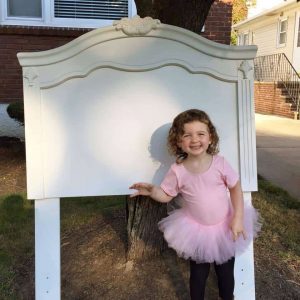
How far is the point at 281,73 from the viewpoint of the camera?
17.0 m

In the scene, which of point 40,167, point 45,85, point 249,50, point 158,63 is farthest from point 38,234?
point 249,50

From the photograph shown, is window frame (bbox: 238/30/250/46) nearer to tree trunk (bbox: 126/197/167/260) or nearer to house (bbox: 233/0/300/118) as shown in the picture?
house (bbox: 233/0/300/118)

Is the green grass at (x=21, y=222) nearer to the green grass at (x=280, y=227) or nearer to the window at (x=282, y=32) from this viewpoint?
the green grass at (x=280, y=227)

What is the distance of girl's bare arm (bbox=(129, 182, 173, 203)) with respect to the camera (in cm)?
225

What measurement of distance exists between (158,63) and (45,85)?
1.94ft

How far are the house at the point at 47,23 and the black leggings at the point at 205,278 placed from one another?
5.58m

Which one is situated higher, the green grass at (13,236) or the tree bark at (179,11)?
the tree bark at (179,11)

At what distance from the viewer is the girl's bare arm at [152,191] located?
225 cm

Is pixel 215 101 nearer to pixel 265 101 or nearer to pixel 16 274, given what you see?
pixel 16 274

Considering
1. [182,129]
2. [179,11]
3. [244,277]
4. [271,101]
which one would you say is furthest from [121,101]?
[271,101]

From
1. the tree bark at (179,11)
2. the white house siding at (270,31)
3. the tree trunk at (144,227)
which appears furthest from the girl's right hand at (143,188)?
the white house siding at (270,31)

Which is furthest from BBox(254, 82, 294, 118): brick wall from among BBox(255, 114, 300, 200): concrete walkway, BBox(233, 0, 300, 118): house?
BBox(255, 114, 300, 200): concrete walkway

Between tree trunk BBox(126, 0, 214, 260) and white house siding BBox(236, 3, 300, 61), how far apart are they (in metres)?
16.7

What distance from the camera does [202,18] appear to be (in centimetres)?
282
